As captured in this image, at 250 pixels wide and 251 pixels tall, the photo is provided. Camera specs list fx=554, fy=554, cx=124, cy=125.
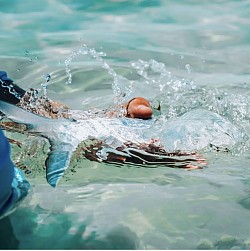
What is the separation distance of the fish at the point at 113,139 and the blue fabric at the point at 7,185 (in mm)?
559

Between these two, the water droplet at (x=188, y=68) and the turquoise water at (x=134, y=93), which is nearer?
the turquoise water at (x=134, y=93)

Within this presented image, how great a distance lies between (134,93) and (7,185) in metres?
2.84

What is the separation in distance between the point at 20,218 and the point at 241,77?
324 centimetres

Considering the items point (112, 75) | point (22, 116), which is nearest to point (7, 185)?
point (22, 116)

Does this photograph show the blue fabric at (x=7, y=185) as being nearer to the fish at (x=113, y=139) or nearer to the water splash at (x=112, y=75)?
the fish at (x=113, y=139)

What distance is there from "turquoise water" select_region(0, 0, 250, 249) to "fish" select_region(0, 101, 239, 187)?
0.31 ft

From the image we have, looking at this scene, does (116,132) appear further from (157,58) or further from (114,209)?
(157,58)

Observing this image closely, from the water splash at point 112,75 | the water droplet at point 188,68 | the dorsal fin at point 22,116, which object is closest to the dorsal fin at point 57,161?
the dorsal fin at point 22,116

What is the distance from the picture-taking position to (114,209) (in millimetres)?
2674

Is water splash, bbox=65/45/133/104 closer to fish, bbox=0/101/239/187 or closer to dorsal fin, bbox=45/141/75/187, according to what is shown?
fish, bbox=0/101/239/187

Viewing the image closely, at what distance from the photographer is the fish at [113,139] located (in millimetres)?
2949

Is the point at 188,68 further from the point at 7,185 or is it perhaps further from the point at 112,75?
the point at 7,185

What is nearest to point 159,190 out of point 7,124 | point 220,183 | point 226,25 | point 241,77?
point 220,183

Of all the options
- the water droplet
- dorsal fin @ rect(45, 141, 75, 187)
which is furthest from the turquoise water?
dorsal fin @ rect(45, 141, 75, 187)
